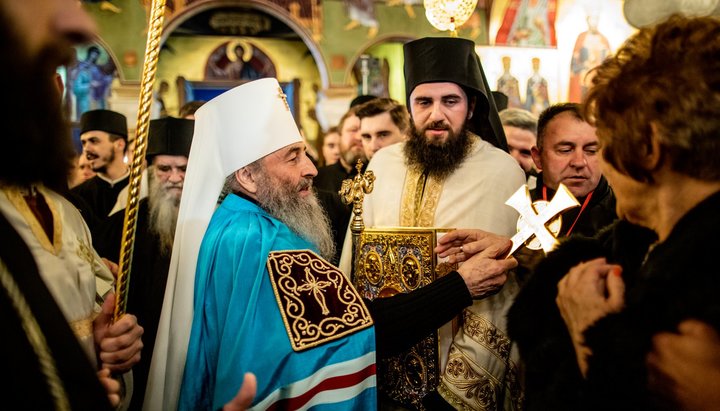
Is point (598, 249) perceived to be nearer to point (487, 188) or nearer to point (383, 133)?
point (487, 188)

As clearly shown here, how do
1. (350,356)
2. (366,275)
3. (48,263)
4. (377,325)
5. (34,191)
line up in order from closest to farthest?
(48,263)
(34,191)
(350,356)
(377,325)
(366,275)

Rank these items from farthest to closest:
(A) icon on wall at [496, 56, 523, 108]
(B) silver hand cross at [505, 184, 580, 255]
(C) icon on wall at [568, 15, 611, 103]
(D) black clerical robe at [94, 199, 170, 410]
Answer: (C) icon on wall at [568, 15, 611, 103], (A) icon on wall at [496, 56, 523, 108], (D) black clerical robe at [94, 199, 170, 410], (B) silver hand cross at [505, 184, 580, 255]

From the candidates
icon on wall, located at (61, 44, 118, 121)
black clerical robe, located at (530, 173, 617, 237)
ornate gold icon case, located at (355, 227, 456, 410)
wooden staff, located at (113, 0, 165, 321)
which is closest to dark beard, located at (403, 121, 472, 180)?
ornate gold icon case, located at (355, 227, 456, 410)

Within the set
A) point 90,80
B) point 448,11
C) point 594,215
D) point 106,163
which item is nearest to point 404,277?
point 594,215

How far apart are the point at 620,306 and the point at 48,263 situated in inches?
58.2

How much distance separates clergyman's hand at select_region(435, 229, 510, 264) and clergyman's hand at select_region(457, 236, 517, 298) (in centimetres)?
3

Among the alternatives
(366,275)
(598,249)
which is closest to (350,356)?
(366,275)

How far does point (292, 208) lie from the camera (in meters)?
2.60

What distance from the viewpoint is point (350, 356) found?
2102mm

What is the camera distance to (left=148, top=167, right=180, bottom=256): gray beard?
154 inches

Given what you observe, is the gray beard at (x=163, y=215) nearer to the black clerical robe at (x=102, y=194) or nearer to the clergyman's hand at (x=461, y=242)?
the black clerical robe at (x=102, y=194)

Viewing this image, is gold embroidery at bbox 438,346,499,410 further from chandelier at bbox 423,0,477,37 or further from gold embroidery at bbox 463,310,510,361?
chandelier at bbox 423,0,477,37

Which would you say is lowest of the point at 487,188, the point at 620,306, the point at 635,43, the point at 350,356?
the point at 350,356

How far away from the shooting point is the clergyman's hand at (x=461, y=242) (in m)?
2.52
